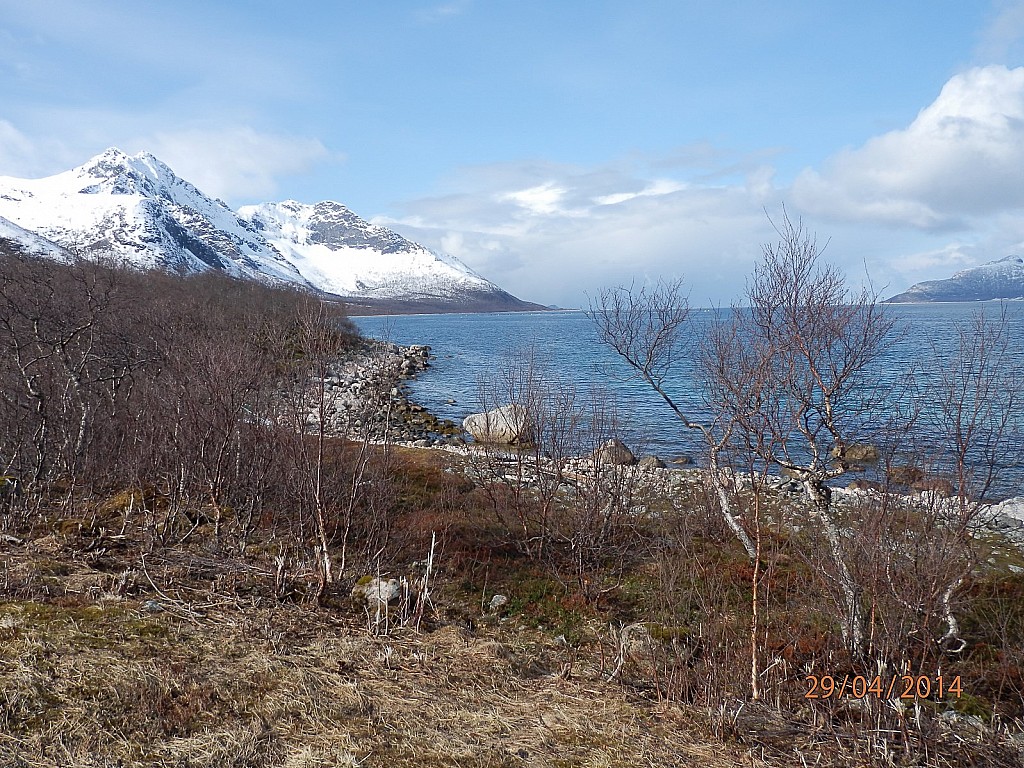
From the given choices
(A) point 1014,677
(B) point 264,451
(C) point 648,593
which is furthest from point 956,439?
(B) point 264,451

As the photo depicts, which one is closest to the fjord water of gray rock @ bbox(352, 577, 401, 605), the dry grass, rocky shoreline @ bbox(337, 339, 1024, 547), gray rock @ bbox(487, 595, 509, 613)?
rocky shoreline @ bbox(337, 339, 1024, 547)

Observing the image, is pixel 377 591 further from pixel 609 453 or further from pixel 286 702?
pixel 609 453

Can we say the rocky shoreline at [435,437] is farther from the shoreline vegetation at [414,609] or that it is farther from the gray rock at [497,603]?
the gray rock at [497,603]

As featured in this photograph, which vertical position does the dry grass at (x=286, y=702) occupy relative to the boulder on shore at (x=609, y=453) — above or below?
below

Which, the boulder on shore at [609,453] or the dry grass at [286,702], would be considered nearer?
the dry grass at [286,702]

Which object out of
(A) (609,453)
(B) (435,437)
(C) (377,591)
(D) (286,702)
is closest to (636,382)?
(B) (435,437)

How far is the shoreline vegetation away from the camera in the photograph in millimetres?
5094

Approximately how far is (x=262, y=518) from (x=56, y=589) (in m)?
4.22

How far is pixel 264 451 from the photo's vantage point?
10.9m

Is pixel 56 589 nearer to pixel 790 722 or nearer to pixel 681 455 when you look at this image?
pixel 790 722

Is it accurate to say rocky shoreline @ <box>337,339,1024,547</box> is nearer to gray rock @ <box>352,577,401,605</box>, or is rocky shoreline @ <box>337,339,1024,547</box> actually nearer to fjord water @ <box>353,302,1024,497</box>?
fjord water @ <box>353,302,1024,497</box>

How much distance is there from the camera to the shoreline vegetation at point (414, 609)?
509 cm

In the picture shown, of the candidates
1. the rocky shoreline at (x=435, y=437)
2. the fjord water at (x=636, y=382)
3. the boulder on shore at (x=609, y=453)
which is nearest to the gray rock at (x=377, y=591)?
the rocky shoreline at (x=435, y=437)

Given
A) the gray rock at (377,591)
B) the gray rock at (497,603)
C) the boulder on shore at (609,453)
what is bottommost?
the gray rock at (497,603)
